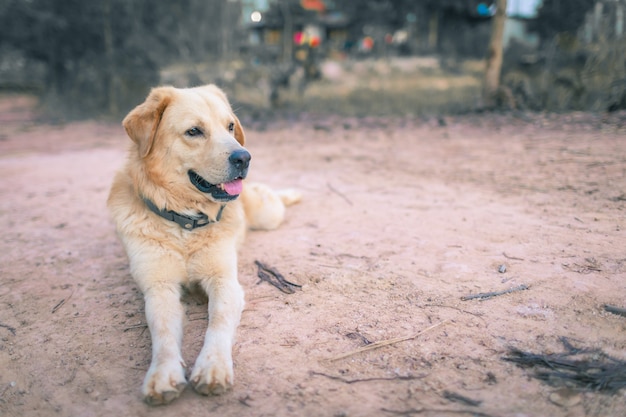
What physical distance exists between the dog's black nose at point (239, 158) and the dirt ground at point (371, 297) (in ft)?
2.71

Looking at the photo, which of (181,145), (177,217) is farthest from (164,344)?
(181,145)

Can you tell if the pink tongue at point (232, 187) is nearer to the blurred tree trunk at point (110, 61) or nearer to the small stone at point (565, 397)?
the small stone at point (565, 397)

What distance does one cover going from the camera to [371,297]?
8.73ft

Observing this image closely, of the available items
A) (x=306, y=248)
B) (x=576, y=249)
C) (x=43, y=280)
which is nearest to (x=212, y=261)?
(x=306, y=248)

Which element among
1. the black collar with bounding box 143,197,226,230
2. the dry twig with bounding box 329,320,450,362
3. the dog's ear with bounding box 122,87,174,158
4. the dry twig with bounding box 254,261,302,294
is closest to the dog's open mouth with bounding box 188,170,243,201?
the black collar with bounding box 143,197,226,230

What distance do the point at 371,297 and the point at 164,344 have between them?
120 cm

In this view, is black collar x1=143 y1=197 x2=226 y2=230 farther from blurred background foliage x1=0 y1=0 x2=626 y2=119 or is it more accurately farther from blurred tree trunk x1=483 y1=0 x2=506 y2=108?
blurred tree trunk x1=483 y1=0 x2=506 y2=108

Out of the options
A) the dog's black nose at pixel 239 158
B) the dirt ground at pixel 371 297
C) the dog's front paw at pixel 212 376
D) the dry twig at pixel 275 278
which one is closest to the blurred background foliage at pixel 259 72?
the dirt ground at pixel 371 297

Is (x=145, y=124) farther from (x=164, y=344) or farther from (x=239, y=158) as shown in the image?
(x=164, y=344)

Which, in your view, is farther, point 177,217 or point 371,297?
point 177,217

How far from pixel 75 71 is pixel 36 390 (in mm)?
14098

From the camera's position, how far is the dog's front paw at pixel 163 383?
6.08 feet

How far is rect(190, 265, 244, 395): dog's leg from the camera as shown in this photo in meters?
1.92

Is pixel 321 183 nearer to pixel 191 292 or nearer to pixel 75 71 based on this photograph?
pixel 191 292
